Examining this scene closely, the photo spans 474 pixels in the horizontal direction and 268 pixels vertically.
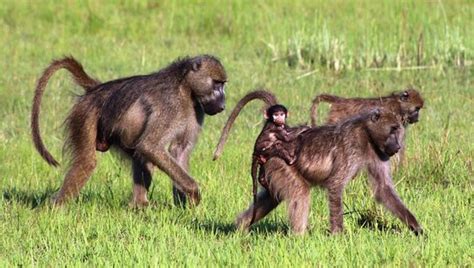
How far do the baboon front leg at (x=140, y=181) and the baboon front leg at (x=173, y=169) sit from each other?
30 cm

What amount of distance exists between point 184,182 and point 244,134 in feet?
9.95

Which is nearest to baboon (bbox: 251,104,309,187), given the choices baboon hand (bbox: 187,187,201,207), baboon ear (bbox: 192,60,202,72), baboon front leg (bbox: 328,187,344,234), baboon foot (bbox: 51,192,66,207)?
baboon front leg (bbox: 328,187,344,234)

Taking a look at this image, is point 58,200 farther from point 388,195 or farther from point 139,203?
point 388,195

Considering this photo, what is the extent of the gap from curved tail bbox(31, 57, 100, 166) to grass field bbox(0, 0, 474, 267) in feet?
0.74

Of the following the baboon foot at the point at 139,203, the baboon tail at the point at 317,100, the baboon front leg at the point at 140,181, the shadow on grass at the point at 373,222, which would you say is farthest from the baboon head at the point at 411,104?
the baboon foot at the point at 139,203

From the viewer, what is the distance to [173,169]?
685cm

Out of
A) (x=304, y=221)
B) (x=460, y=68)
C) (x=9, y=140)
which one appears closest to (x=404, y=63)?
(x=460, y=68)

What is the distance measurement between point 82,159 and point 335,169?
186cm

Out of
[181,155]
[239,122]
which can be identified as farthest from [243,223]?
[239,122]

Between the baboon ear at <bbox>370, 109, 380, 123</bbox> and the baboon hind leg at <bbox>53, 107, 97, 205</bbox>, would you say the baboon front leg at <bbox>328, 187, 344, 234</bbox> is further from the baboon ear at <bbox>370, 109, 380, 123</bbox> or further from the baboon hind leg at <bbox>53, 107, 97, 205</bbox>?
the baboon hind leg at <bbox>53, 107, 97, 205</bbox>

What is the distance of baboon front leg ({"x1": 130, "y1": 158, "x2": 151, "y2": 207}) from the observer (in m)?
7.20

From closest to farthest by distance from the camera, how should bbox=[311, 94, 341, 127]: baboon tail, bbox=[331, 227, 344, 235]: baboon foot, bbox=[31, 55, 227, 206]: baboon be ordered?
bbox=[331, 227, 344, 235]: baboon foot < bbox=[31, 55, 227, 206]: baboon < bbox=[311, 94, 341, 127]: baboon tail

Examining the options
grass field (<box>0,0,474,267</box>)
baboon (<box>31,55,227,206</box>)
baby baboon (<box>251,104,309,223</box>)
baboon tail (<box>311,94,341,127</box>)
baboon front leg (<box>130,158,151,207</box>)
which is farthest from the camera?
baboon tail (<box>311,94,341,127</box>)

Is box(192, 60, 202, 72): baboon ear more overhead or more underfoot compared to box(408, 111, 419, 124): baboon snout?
more overhead
